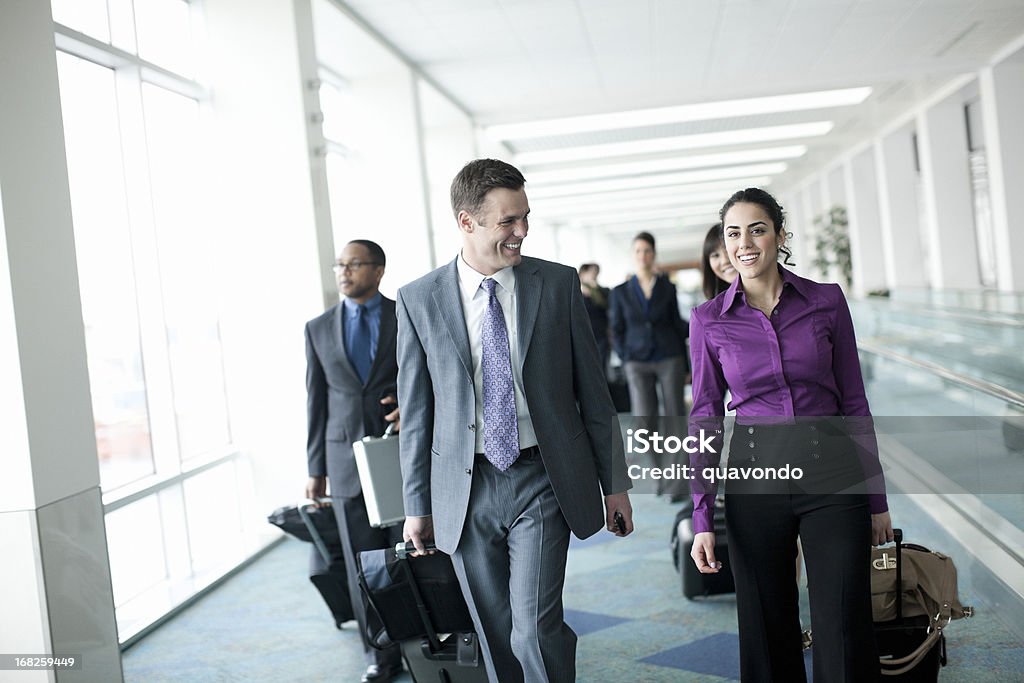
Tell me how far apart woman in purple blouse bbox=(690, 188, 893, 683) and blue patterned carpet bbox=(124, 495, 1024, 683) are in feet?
3.70

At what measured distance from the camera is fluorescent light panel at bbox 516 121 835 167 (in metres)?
15.4

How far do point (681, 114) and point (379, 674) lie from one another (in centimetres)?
1079

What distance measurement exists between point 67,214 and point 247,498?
11.6 ft

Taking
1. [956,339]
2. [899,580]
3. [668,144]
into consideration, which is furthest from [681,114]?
[899,580]

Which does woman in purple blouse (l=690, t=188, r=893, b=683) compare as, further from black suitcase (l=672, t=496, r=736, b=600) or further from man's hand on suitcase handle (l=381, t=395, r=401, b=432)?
black suitcase (l=672, t=496, r=736, b=600)

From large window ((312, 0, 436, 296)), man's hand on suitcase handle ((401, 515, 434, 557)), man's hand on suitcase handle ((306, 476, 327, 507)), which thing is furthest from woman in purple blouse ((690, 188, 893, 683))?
large window ((312, 0, 436, 296))

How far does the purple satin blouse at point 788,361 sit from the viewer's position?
2596 millimetres

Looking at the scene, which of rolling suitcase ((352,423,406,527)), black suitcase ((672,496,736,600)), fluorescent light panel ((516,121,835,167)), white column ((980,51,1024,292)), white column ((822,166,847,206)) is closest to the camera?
rolling suitcase ((352,423,406,527))

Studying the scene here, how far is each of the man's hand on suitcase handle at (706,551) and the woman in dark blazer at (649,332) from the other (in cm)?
423

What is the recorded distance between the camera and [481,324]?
2713 millimetres

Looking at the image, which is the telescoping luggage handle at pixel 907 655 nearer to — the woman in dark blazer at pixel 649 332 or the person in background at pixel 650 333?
the person in background at pixel 650 333

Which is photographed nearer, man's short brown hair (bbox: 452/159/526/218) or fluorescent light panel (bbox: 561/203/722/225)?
man's short brown hair (bbox: 452/159/526/218)

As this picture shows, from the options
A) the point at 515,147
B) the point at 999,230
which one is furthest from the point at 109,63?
the point at 999,230

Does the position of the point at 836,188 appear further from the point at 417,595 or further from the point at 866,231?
the point at 417,595
